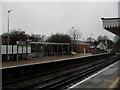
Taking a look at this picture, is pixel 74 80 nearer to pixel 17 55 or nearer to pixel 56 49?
pixel 17 55

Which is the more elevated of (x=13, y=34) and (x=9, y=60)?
(x=13, y=34)

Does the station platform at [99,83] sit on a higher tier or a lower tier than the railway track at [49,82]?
higher

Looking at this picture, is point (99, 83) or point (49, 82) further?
point (49, 82)

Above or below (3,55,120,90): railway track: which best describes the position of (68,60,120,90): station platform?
above

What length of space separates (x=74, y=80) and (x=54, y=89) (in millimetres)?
2747

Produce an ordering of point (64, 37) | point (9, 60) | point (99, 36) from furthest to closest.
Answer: point (99, 36) → point (64, 37) → point (9, 60)

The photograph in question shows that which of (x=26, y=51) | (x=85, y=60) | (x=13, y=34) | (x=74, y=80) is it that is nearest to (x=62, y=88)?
(x=74, y=80)

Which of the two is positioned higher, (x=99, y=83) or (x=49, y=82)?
(x=99, y=83)

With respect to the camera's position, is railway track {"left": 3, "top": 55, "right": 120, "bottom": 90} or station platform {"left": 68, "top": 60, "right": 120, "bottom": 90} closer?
station platform {"left": 68, "top": 60, "right": 120, "bottom": 90}

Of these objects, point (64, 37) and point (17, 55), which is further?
point (64, 37)

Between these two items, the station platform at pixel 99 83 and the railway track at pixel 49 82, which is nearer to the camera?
the station platform at pixel 99 83

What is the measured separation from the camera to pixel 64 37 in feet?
180

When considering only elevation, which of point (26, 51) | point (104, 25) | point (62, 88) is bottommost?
point (62, 88)

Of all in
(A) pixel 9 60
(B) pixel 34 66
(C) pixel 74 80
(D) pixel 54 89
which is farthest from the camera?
(A) pixel 9 60
